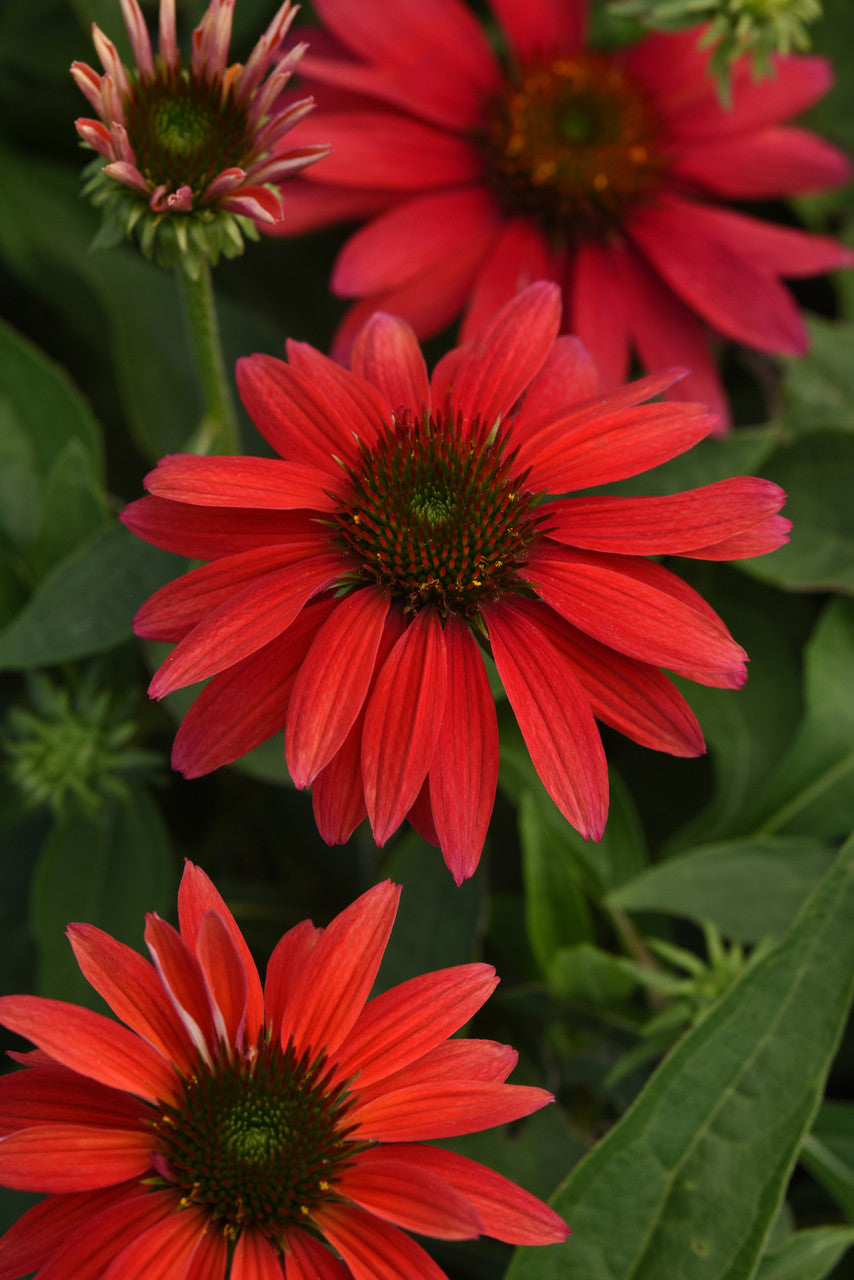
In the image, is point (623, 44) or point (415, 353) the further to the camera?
point (623, 44)

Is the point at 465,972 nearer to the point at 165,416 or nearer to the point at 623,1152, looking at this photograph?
the point at 623,1152

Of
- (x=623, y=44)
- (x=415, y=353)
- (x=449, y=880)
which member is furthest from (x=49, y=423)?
(x=623, y=44)

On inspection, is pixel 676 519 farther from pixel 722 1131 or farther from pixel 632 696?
pixel 722 1131

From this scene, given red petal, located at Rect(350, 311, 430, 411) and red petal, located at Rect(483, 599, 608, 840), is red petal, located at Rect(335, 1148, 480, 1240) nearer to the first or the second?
red petal, located at Rect(483, 599, 608, 840)

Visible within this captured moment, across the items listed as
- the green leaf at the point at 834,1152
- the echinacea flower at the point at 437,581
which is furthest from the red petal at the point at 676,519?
the green leaf at the point at 834,1152

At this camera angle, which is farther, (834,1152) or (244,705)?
(834,1152)

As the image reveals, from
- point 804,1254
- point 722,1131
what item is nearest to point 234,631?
point 722,1131
